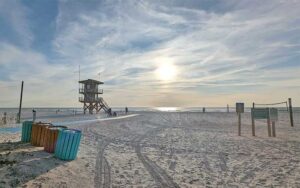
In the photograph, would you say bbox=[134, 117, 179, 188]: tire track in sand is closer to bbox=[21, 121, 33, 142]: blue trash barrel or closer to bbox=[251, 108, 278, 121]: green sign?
bbox=[21, 121, 33, 142]: blue trash barrel

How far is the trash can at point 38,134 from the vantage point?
9758 millimetres

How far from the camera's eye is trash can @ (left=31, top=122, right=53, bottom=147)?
976cm

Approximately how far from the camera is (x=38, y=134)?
33.1 feet

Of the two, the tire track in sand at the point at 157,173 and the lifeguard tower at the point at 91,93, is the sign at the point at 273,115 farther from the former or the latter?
the lifeguard tower at the point at 91,93

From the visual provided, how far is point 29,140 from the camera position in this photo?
10922mm

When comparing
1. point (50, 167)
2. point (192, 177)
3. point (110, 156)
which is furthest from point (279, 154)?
point (50, 167)

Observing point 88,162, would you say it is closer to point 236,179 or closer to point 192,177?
point 192,177

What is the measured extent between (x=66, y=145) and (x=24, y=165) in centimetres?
143

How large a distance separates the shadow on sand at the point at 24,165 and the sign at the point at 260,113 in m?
12.8

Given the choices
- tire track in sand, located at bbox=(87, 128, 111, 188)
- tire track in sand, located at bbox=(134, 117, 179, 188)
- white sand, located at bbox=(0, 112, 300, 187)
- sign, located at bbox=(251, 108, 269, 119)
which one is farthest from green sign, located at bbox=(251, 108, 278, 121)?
tire track in sand, located at bbox=(87, 128, 111, 188)

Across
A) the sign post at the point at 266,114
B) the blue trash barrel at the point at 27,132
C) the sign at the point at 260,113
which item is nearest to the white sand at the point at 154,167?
the blue trash barrel at the point at 27,132

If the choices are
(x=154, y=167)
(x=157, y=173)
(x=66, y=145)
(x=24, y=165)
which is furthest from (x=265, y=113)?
(x=24, y=165)

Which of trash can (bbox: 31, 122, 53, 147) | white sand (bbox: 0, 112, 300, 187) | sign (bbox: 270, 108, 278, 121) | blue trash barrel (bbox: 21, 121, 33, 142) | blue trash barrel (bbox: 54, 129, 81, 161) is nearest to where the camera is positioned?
white sand (bbox: 0, 112, 300, 187)

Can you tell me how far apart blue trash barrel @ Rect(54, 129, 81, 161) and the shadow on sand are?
0.74 feet
